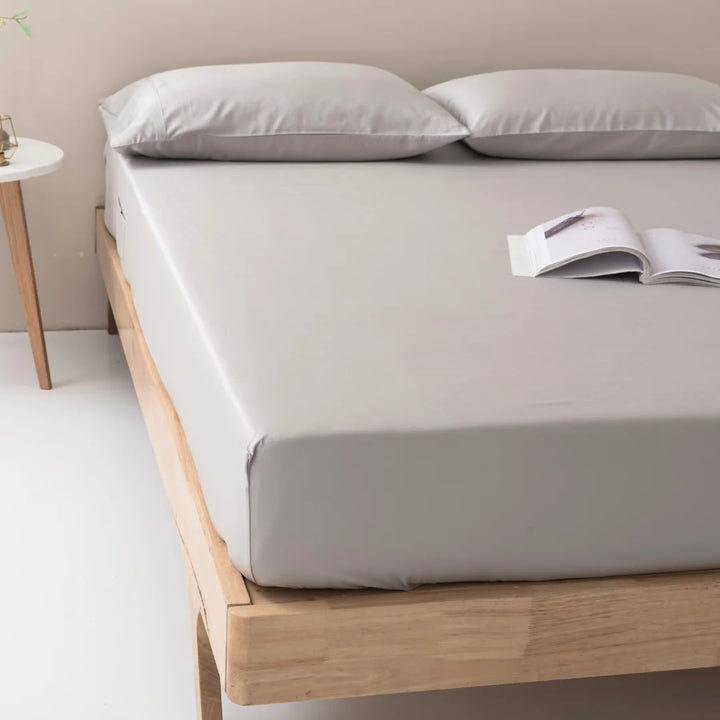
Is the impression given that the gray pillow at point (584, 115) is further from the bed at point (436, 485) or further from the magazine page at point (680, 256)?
the bed at point (436, 485)

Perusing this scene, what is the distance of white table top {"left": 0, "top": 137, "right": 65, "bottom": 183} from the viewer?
7.38 feet

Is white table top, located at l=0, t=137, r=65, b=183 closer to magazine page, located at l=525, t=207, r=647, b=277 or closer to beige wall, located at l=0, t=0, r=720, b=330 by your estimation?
beige wall, located at l=0, t=0, r=720, b=330

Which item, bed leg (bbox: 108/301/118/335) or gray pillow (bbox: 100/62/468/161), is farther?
bed leg (bbox: 108/301/118/335)

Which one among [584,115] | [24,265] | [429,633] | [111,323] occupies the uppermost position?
[584,115]

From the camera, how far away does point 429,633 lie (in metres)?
1.23

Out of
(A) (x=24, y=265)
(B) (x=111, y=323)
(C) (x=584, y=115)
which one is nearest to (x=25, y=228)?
(A) (x=24, y=265)

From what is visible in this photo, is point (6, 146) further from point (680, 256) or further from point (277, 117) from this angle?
point (680, 256)

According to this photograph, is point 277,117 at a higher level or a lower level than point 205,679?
higher

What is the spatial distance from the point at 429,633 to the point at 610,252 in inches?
29.9

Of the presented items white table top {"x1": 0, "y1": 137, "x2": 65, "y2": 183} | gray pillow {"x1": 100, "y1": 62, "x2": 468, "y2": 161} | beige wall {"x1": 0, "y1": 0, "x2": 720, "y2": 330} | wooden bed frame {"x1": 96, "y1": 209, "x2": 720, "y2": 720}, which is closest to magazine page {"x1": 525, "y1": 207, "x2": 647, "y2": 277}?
wooden bed frame {"x1": 96, "y1": 209, "x2": 720, "y2": 720}

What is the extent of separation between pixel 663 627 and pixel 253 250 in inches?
33.3

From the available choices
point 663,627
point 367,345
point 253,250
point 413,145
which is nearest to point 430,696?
point 663,627

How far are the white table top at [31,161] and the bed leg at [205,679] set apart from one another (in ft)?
4.00

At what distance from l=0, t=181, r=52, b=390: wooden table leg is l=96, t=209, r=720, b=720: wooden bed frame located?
116 centimetres
